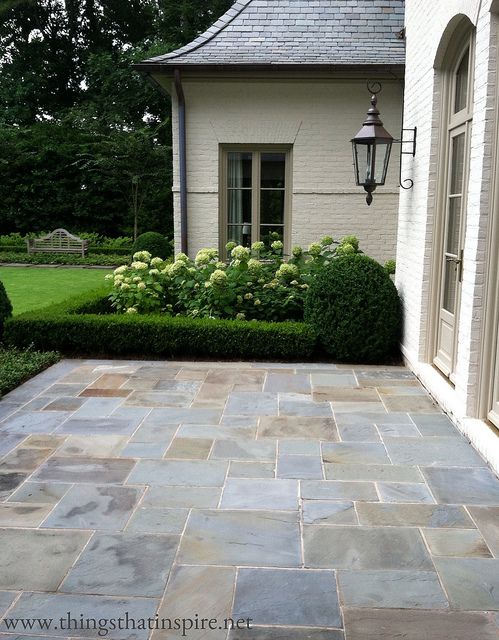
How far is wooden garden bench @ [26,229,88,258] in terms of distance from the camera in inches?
670

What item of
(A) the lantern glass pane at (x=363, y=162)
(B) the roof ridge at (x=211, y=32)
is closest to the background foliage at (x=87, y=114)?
(B) the roof ridge at (x=211, y=32)

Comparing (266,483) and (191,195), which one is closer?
(266,483)

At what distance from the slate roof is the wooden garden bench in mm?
8662

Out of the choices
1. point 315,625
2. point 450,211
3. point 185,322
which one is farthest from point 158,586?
point 185,322

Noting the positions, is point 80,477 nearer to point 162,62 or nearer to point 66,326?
point 66,326

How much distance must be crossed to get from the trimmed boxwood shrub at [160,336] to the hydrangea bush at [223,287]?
1.87ft

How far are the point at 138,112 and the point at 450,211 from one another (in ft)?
60.1

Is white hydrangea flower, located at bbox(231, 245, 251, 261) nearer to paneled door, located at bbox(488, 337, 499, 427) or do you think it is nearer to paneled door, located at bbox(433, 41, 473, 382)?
paneled door, located at bbox(433, 41, 473, 382)

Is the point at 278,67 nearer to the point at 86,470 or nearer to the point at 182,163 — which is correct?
the point at 182,163

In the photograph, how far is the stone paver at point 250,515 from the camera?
2443 millimetres

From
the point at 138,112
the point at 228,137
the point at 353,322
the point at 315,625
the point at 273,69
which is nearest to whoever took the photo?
the point at 315,625

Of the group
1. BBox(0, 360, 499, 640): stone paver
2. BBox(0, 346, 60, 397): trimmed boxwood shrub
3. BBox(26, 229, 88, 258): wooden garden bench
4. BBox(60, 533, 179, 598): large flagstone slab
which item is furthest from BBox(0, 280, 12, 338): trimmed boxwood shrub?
BBox(26, 229, 88, 258): wooden garden bench

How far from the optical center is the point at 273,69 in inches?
347

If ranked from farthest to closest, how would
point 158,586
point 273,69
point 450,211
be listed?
point 273,69, point 450,211, point 158,586
